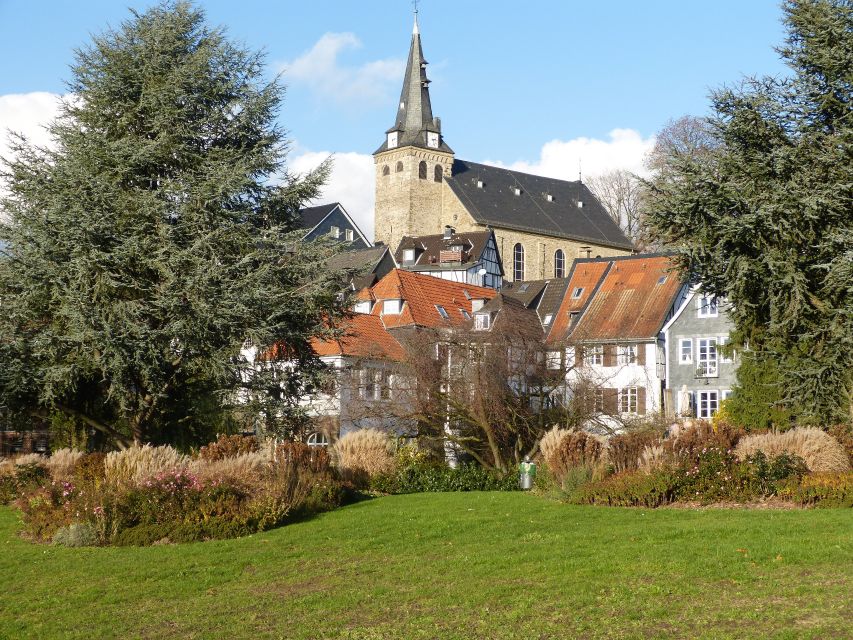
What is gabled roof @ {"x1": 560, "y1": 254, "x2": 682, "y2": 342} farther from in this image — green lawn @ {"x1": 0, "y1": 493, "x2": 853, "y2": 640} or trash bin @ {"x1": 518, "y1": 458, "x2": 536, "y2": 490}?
green lawn @ {"x1": 0, "y1": 493, "x2": 853, "y2": 640}

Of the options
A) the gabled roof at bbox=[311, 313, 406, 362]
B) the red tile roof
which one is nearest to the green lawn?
the gabled roof at bbox=[311, 313, 406, 362]

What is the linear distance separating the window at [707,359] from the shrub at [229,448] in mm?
31230

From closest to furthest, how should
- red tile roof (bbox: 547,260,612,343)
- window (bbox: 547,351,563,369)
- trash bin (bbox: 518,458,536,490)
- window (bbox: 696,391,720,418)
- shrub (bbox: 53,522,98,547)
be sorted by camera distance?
shrub (bbox: 53,522,98,547) → trash bin (bbox: 518,458,536,490) → window (bbox: 547,351,563,369) → window (bbox: 696,391,720,418) → red tile roof (bbox: 547,260,612,343)

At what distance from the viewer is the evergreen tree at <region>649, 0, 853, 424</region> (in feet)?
62.3

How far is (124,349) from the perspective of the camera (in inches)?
781

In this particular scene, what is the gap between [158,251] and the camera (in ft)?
66.1

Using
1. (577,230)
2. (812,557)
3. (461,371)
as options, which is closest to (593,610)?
Answer: (812,557)

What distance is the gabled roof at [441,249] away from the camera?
247ft

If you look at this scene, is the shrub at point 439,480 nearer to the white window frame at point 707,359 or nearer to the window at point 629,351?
the window at point 629,351

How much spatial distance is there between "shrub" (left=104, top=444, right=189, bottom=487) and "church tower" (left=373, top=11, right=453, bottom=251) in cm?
7597

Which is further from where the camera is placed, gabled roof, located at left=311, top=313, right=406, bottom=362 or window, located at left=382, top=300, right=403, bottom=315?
window, located at left=382, top=300, right=403, bottom=315

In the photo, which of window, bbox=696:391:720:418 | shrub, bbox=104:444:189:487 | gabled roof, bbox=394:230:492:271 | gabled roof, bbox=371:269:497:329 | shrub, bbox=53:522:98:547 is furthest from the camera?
gabled roof, bbox=394:230:492:271

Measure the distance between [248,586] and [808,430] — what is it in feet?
36.3

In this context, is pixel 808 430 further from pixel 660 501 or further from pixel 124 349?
pixel 124 349
